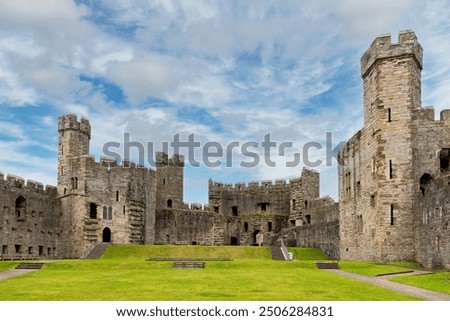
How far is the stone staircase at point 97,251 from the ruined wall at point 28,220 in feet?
16.1

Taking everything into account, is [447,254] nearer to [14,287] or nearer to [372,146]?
[372,146]

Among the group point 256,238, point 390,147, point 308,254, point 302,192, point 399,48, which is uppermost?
point 399,48

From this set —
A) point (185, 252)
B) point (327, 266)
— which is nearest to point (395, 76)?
point (327, 266)

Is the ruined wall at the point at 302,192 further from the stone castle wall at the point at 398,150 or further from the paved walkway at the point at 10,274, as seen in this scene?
the paved walkway at the point at 10,274

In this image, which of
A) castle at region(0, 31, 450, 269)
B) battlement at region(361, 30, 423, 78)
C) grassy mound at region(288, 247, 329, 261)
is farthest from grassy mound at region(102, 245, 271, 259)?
battlement at region(361, 30, 423, 78)

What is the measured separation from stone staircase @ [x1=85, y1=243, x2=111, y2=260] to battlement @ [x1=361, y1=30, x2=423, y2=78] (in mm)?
27572

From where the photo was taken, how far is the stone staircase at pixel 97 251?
48.1 m

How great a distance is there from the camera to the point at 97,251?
50250 millimetres

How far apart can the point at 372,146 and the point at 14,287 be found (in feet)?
92.9

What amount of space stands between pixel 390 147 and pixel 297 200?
2947 centimetres

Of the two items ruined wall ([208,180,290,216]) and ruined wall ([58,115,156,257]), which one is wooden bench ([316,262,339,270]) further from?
ruined wall ([208,180,290,216])

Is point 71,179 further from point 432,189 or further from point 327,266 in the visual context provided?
point 432,189

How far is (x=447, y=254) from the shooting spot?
104 feet

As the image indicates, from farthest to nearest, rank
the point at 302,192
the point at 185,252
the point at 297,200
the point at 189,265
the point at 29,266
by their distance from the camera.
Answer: the point at 297,200, the point at 302,192, the point at 185,252, the point at 29,266, the point at 189,265
